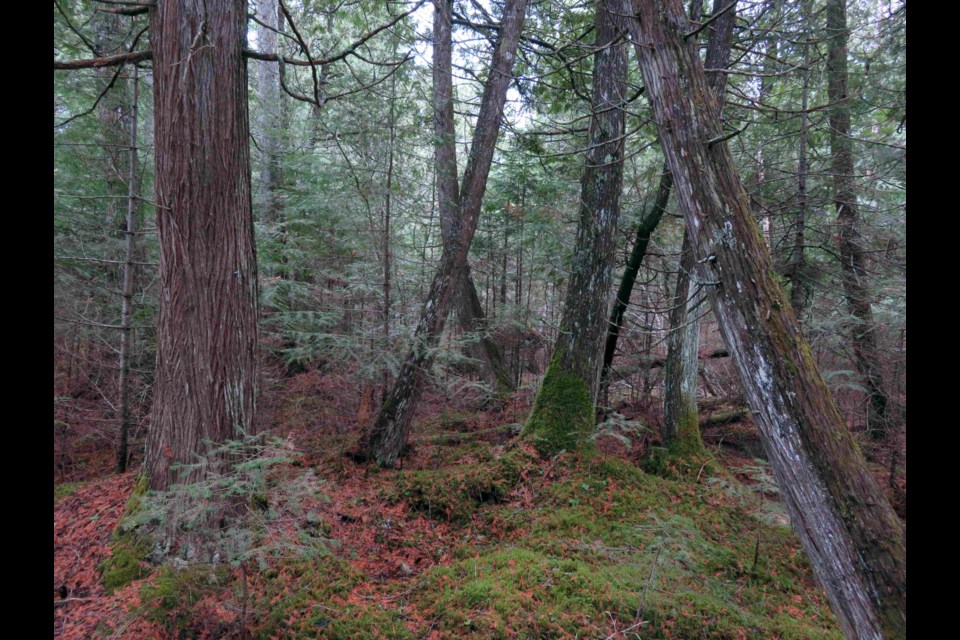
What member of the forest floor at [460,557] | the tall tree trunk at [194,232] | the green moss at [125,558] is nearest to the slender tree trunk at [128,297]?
the forest floor at [460,557]

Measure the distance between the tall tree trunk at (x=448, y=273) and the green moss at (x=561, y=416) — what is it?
5.98ft

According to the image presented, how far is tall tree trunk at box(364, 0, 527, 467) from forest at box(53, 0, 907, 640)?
0.04m

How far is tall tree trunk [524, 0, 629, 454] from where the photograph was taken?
21.5 ft

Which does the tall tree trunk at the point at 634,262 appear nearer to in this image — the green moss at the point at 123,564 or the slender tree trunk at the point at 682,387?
the slender tree trunk at the point at 682,387

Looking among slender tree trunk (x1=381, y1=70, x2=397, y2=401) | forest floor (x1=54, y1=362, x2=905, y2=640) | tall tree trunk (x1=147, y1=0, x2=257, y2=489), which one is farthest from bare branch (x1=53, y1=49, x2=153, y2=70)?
forest floor (x1=54, y1=362, x2=905, y2=640)

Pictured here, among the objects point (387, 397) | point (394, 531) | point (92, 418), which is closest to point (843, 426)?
point (394, 531)

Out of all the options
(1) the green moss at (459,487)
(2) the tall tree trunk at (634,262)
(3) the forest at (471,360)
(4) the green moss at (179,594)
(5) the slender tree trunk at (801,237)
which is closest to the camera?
(4) the green moss at (179,594)

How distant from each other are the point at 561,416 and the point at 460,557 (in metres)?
2.62

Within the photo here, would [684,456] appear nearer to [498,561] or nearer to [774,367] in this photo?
[498,561]

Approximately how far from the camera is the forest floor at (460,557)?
3211mm

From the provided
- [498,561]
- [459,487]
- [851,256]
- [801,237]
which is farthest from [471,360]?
[851,256]

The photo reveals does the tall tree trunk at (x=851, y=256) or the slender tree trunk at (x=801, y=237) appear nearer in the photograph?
the tall tree trunk at (x=851, y=256)
